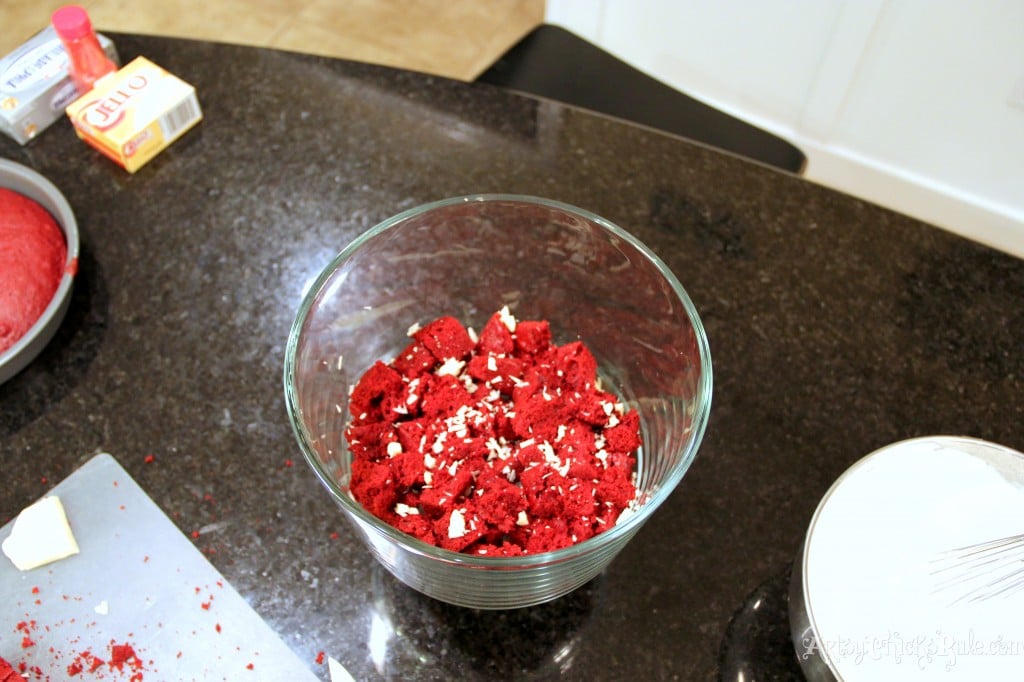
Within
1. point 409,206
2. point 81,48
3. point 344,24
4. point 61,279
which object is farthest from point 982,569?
point 344,24

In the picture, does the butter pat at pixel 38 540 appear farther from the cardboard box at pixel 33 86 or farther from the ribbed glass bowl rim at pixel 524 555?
the cardboard box at pixel 33 86

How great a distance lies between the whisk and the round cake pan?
0.96 metres

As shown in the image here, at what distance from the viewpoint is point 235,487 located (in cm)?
95

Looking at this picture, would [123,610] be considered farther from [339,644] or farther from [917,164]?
[917,164]

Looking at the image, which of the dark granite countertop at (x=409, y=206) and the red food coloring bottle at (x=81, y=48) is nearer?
the dark granite countertop at (x=409, y=206)

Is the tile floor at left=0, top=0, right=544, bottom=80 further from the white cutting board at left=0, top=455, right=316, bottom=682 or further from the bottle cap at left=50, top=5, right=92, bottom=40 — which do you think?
the white cutting board at left=0, top=455, right=316, bottom=682

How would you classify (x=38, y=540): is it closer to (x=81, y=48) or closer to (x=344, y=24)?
(x=81, y=48)

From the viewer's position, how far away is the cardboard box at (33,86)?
3.76 feet

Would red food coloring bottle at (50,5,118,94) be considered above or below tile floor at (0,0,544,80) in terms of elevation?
above

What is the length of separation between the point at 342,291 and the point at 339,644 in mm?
363

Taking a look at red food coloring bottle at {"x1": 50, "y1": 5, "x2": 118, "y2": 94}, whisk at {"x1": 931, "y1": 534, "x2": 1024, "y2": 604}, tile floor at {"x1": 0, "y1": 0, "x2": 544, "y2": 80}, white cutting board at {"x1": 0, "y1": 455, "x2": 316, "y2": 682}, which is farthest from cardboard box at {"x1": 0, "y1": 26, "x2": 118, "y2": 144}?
tile floor at {"x1": 0, "y1": 0, "x2": 544, "y2": 80}

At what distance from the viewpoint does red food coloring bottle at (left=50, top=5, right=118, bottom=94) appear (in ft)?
3.66

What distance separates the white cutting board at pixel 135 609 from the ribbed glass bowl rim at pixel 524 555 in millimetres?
214

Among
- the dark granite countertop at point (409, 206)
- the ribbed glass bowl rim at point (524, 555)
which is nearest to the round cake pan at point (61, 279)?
the dark granite countertop at point (409, 206)
